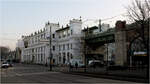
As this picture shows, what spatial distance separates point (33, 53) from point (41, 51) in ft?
47.9

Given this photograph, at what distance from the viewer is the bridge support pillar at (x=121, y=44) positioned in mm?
44000

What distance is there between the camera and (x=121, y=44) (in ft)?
148

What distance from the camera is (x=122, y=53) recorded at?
4428 centimetres

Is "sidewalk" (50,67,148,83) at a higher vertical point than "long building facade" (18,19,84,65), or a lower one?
lower

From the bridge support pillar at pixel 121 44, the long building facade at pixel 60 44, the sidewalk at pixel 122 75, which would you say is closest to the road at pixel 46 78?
the sidewalk at pixel 122 75

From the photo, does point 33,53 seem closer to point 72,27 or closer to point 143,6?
point 72,27

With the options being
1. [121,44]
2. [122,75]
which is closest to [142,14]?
[122,75]

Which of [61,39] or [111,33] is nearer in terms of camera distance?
[111,33]

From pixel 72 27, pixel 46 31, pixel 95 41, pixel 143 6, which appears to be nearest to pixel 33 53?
pixel 46 31

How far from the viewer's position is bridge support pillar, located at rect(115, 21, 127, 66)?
1732 inches

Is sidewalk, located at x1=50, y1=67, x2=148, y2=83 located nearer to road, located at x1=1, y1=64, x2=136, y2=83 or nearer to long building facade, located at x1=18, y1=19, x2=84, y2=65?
road, located at x1=1, y1=64, x2=136, y2=83

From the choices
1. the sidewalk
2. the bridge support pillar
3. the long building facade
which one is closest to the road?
the sidewalk

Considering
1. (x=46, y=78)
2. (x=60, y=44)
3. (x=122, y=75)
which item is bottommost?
(x=46, y=78)

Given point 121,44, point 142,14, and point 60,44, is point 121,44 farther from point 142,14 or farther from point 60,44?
point 60,44
